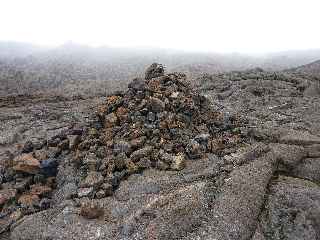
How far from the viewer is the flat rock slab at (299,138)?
9820 millimetres

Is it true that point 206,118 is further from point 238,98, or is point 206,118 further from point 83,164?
point 238,98

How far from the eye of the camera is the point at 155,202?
24.5ft

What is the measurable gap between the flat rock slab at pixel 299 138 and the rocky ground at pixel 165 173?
0.05 metres

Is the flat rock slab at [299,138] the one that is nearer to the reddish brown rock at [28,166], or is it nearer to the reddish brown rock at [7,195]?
the reddish brown rock at [28,166]

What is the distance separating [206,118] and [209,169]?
2.40 meters

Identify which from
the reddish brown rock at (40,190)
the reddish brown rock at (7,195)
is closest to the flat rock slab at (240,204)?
the reddish brown rock at (40,190)

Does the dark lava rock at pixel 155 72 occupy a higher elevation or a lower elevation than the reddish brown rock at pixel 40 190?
higher

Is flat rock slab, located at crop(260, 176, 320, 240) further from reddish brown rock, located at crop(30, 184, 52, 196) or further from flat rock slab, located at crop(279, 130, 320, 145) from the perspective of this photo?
reddish brown rock, located at crop(30, 184, 52, 196)

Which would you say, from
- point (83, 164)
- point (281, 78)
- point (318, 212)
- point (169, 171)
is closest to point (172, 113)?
point (169, 171)

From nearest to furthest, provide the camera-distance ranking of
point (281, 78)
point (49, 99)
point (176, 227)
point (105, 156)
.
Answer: point (176, 227) < point (105, 156) < point (281, 78) < point (49, 99)

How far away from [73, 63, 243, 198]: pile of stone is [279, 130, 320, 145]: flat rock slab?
4.04 ft

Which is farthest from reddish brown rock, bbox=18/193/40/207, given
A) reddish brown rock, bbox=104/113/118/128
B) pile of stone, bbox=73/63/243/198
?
reddish brown rock, bbox=104/113/118/128

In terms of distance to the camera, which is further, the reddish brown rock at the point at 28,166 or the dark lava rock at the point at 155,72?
the dark lava rock at the point at 155,72

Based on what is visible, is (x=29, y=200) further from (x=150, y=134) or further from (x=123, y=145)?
(x=150, y=134)
